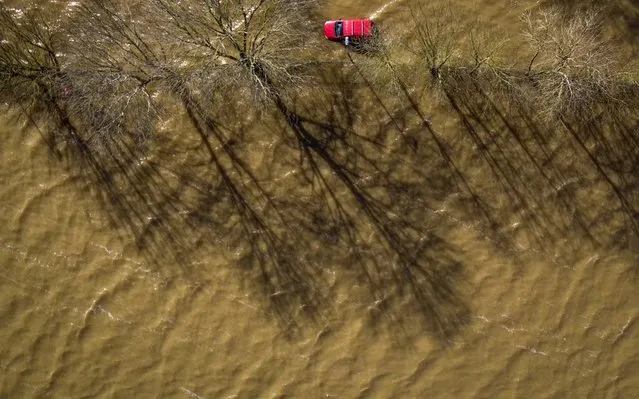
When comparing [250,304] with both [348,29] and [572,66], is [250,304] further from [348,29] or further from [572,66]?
[572,66]

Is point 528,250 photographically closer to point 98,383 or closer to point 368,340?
point 368,340

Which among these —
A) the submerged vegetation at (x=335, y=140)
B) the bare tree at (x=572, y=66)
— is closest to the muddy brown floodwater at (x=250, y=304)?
the submerged vegetation at (x=335, y=140)

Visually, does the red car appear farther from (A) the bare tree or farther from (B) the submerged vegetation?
(A) the bare tree

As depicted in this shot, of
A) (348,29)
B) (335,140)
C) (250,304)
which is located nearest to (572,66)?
(348,29)

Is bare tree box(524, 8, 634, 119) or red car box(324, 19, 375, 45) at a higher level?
red car box(324, 19, 375, 45)

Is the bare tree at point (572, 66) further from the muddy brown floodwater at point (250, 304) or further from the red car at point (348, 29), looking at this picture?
the red car at point (348, 29)

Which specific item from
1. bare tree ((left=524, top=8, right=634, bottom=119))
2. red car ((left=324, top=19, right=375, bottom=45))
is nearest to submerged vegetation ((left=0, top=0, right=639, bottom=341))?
bare tree ((left=524, top=8, right=634, bottom=119))

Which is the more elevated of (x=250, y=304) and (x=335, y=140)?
(x=335, y=140)
